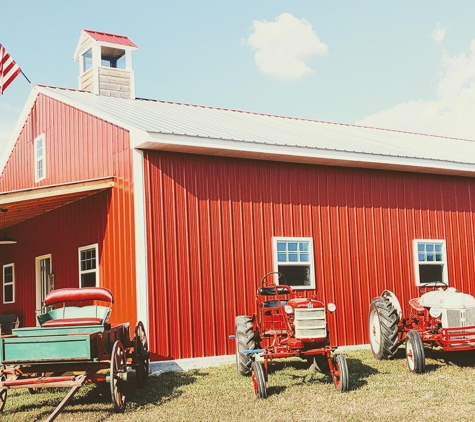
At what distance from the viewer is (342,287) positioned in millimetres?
13203

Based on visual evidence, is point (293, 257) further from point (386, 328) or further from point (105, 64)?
→ point (105, 64)

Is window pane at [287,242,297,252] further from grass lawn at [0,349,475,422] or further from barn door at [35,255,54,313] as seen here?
barn door at [35,255,54,313]

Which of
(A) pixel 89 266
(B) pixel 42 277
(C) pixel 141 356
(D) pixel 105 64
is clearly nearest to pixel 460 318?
(C) pixel 141 356

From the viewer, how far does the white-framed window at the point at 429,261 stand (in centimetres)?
1430

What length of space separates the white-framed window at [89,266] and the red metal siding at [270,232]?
2.03 m

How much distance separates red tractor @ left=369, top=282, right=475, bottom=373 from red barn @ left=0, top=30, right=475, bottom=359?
77.8 inches

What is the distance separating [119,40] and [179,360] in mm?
9821

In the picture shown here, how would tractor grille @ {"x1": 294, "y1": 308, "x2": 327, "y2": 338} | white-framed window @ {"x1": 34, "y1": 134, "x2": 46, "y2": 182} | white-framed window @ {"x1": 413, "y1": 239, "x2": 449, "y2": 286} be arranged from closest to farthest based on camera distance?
tractor grille @ {"x1": 294, "y1": 308, "x2": 327, "y2": 338}, white-framed window @ {"x1": 413, "y1": 239, "x2": 449, "y2": 286}, white-framed window @ {"x1": 34, "y1": 134, "x2": 46, "y2": 182}

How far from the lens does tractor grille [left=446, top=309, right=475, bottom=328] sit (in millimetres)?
10117

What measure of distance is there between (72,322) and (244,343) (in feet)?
8.33

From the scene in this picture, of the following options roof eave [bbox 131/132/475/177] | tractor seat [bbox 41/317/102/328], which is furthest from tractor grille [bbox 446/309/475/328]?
tractor seat [bbox 41/317/102/328]

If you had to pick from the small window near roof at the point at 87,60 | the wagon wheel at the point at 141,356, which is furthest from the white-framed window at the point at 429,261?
the small window near roof at the point at 87,60

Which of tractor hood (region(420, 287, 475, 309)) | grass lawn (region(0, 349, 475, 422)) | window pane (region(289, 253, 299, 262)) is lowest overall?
grass lawn (region(0, 349, 475, 422))

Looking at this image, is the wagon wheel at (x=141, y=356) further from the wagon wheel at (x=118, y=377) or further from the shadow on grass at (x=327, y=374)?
the shadow on grass at (x=327, y=374)
